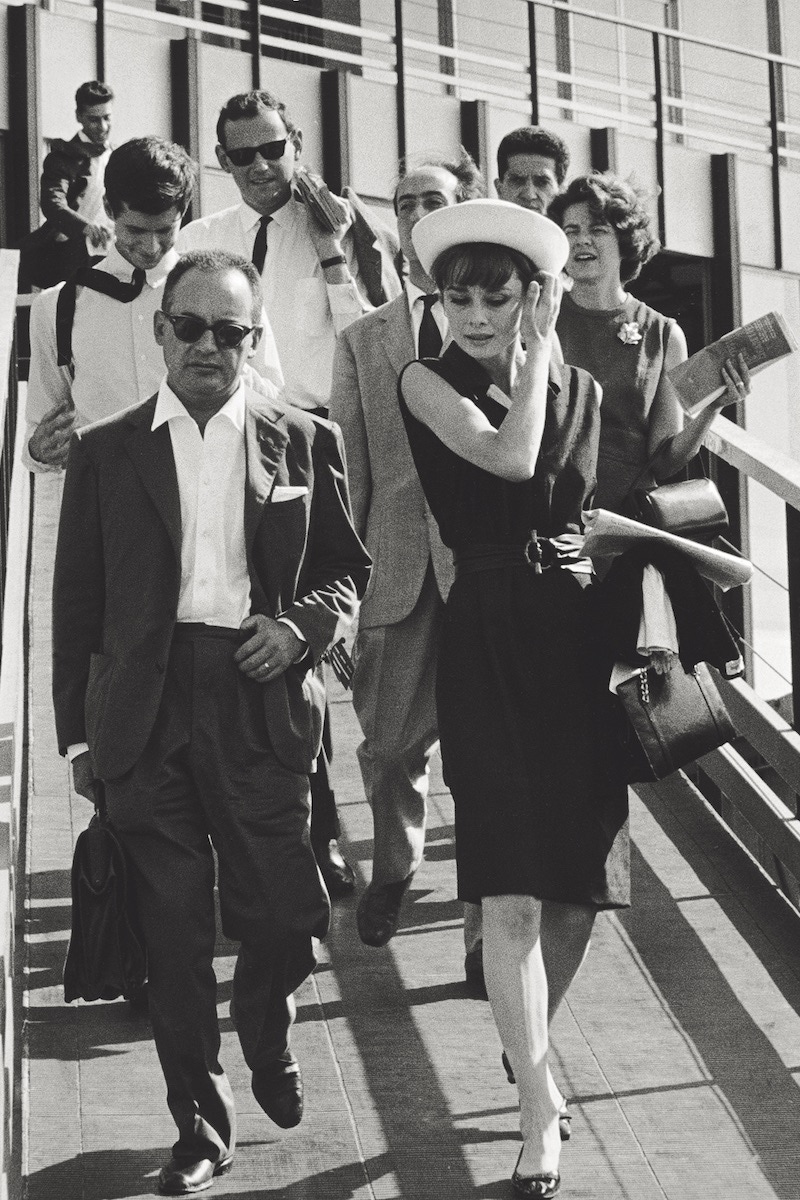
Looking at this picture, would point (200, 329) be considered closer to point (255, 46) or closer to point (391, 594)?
point (391, 594)

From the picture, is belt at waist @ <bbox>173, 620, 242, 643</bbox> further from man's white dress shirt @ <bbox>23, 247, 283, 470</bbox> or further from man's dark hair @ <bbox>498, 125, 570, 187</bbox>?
man's dark hair @ <bbox>498, 125, 570, 187</bbox>

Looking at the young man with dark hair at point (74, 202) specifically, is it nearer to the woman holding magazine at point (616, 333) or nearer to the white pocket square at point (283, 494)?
the woman holding magazine at point (616, 333)

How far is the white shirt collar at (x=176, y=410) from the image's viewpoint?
13.5 feet

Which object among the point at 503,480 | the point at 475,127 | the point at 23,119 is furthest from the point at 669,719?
the point at 475,127

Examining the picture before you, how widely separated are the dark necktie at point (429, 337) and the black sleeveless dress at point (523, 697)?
3.42 feet

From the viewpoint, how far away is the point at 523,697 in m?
4.11

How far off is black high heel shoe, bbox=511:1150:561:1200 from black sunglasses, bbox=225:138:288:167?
11.4ft

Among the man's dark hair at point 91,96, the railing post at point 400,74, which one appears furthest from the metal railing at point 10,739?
the railing post at point 400,74

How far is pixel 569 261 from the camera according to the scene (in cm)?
526

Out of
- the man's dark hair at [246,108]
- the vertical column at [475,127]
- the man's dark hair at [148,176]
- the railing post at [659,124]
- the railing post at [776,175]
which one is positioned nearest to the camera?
the man's dark hair at [148,176]

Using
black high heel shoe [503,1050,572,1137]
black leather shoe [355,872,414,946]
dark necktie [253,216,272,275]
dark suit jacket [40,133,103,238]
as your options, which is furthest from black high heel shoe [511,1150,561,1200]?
dark suit jacket [40,133,103,238]

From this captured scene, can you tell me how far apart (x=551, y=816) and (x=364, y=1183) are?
84 cm

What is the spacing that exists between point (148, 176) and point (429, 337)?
89cm

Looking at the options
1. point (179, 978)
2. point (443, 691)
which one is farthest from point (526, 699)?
point (179, 978)
